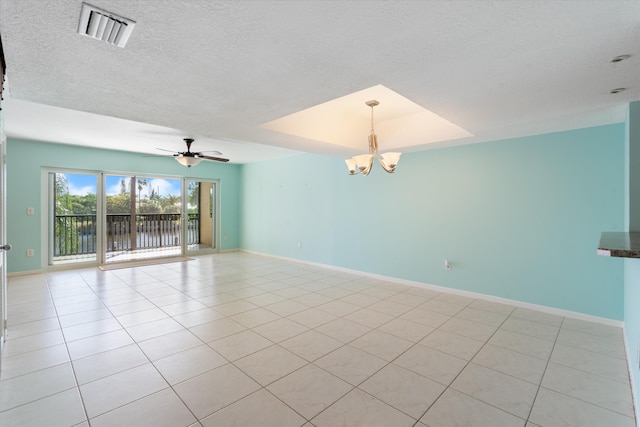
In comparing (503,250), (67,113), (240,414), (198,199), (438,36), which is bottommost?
(240,414)

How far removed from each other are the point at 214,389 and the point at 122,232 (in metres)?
6.73

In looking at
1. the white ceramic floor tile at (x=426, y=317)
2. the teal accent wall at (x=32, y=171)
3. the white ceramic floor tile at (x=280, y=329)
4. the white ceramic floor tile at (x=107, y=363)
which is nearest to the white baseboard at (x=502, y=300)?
the white ceramic floor tile at (x=426, y=317)

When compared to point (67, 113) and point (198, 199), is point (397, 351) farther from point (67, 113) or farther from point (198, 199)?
point (198, 199)

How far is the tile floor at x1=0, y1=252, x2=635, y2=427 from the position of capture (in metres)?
1.90

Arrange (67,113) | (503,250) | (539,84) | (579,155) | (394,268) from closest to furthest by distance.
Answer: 1. (539,84)
2. (579,155)
3. (67,113)
4. (503,250)
5. (394,268)

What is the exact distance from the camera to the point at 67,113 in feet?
12.2

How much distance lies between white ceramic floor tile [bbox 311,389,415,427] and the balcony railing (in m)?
6.87

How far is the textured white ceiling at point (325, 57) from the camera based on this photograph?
139cm

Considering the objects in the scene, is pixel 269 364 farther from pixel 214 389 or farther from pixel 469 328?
pixel 469 328

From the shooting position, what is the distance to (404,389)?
2.15 metres

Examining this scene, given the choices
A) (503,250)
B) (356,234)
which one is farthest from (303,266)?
(503,250)

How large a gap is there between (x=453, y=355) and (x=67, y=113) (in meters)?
5.13

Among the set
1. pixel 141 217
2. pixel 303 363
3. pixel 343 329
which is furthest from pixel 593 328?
pixel 141 217

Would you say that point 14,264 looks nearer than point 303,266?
Yes
